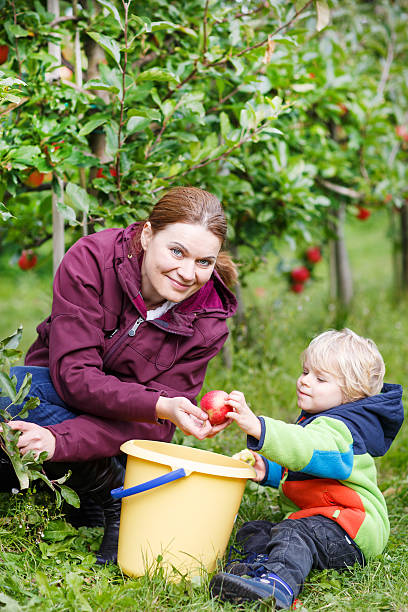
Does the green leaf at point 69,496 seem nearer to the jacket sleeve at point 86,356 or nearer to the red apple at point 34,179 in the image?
the jacket sleeve at point 86,356

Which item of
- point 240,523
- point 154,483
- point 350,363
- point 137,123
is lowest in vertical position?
point 240,523

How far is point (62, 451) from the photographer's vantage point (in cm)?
196

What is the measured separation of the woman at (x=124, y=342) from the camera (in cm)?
201

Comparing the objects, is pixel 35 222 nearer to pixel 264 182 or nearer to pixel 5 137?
pixel 5 137

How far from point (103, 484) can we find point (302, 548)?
652 mm

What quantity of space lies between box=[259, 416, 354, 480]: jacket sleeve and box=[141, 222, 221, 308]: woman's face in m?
0.48

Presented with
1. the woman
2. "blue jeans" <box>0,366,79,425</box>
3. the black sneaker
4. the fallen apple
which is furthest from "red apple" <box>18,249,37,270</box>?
the black sneaker

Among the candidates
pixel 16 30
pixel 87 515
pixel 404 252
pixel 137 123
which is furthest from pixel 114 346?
pixel 404 252

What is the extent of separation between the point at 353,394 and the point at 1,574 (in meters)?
1.16

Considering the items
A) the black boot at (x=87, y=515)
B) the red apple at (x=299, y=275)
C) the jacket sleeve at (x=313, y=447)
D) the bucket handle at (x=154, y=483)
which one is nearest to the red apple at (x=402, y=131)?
the red apple at (x=299, y=275)

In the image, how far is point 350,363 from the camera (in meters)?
2.19

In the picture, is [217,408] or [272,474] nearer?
[217,408]

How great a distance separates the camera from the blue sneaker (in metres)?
1.73

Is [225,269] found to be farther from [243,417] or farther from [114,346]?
[243,417]
